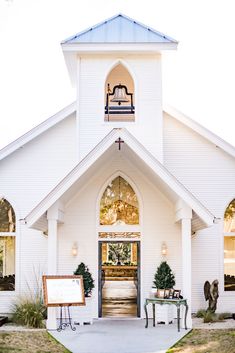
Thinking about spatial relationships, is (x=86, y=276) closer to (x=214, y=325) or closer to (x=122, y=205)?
(x=122, y=205)

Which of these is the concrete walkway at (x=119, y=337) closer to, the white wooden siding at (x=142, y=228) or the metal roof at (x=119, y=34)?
the white wooden siding at (x=142, y=228)

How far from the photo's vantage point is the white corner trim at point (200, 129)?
19.0m

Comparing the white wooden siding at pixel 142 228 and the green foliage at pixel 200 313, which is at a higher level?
the white wooden siding at pixel 142 228

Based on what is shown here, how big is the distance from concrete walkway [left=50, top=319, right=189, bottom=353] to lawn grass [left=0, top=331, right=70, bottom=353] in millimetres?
215

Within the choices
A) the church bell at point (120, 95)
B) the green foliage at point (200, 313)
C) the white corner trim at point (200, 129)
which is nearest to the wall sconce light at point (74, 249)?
the green foliage at point (200, 313)

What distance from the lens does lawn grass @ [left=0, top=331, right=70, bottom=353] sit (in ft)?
42.5

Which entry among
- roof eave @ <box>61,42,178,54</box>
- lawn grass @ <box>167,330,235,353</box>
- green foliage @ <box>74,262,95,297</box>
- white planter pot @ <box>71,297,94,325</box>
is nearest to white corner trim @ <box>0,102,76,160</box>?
roof eave @ <box>61,42,178,54</box>

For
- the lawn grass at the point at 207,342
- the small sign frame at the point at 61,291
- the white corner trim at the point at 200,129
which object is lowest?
the lawn grass at the point at 207,342

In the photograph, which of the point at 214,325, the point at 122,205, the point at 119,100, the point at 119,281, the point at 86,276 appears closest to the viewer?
the point at 214,325

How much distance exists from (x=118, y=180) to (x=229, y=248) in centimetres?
392

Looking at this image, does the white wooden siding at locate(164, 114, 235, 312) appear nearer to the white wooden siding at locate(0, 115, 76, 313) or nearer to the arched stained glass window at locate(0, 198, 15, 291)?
the white wooden siding at locate(0, 115, 76, 313)

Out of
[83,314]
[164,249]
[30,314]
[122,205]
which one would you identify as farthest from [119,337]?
[122,205]

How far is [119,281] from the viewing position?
32031 millimetres

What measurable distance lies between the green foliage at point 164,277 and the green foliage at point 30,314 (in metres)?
3.28
